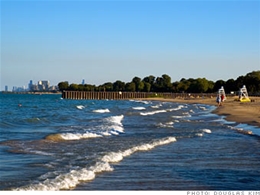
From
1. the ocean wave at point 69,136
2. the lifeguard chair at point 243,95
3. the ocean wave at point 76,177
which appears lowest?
the ocean wave at point 69,136

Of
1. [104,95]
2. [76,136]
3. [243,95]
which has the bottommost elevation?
[76,136]

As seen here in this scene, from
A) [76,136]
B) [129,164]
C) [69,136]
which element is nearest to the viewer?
[129,164]

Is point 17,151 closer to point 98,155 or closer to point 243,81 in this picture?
point 98,155

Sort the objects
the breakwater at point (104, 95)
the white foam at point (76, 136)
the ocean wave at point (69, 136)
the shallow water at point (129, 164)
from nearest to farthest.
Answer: the shallow water at point (129, 164), the ocean wave at point (69, 136), the white foam at point (76, 136), the breakwater at point (104, 95)

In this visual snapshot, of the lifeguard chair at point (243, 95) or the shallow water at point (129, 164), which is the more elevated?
the lifeguard chair at point (243, 95)

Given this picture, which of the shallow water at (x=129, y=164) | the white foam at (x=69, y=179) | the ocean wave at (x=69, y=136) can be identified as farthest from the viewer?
the ocean wave at (x=69, y=136)

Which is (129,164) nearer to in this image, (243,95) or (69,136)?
(69,136)

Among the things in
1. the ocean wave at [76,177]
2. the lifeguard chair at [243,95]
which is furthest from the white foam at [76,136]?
the lifeguard chair at [243,95]

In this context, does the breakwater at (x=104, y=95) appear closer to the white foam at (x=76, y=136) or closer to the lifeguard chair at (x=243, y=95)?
the lifeguard chair at (x=243, y=95)

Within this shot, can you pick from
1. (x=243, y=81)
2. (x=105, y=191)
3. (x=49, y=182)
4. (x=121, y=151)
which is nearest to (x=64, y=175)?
(x=49, y=182)

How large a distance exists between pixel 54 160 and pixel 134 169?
112 inches

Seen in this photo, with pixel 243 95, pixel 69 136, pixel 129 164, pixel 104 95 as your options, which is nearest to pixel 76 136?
pixel 69 136

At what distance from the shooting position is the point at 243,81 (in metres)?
154

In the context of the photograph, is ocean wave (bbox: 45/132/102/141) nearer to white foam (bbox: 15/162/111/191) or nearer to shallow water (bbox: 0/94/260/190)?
shallow water (bbox: 0/94/260/190)
